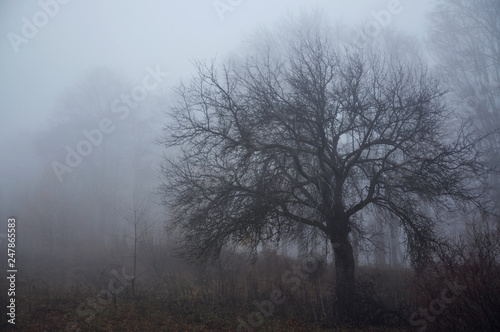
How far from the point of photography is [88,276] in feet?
54.9

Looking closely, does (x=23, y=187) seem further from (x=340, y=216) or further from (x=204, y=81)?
(x=340, y=216)

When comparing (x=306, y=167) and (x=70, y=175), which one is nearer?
(x=306, y=167)

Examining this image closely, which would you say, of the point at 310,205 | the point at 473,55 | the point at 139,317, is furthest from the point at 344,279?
the point at 473,55

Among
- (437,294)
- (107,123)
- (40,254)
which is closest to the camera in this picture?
(437,294)

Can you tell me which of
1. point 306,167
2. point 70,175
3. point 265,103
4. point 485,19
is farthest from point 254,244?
point 70,175

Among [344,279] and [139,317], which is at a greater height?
[344,279]

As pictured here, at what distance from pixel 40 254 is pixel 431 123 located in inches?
920
